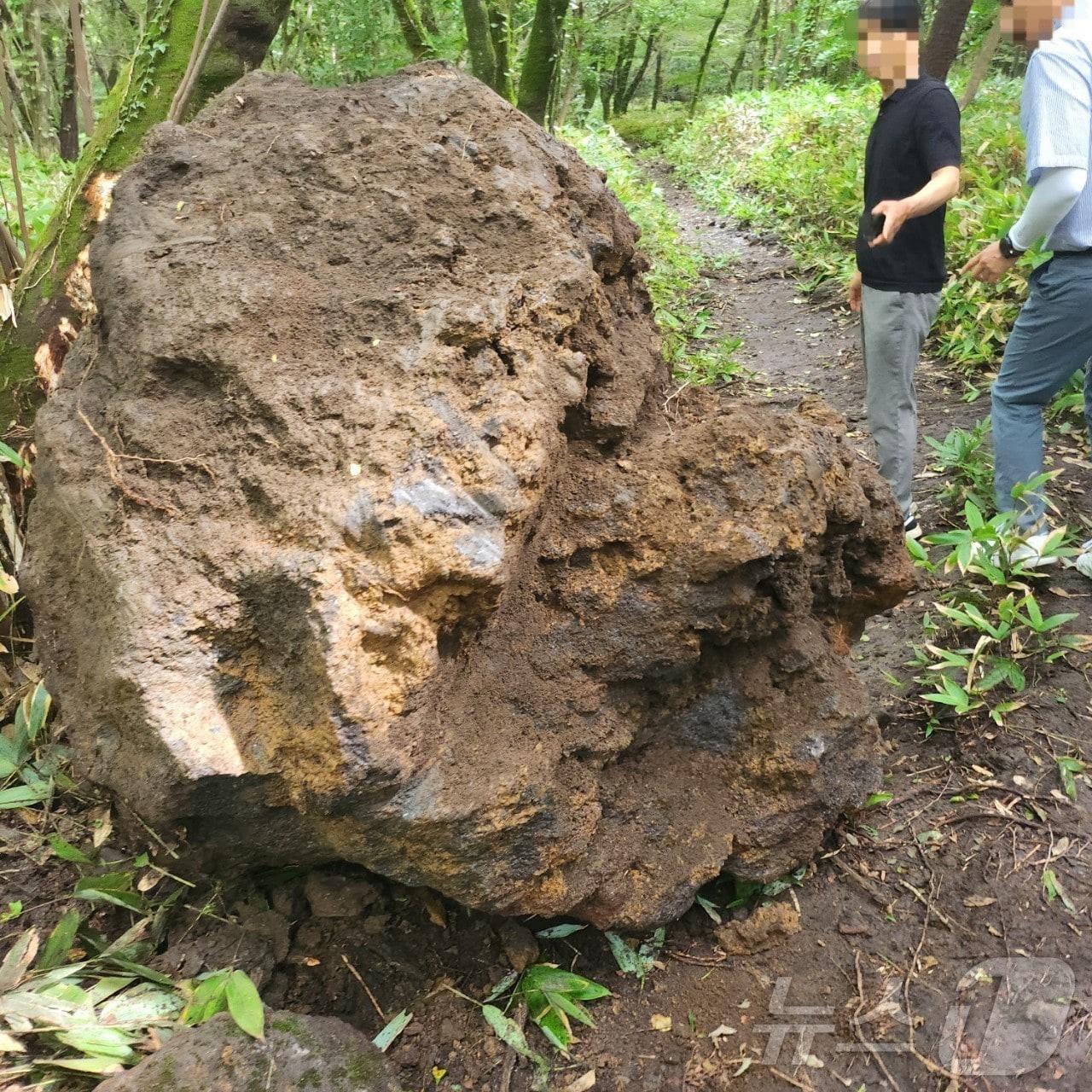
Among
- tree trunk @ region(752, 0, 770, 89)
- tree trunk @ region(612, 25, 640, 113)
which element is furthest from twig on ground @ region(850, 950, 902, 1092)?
tree trunk @ region(752, 0, 770, 89)

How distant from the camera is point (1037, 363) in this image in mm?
3359

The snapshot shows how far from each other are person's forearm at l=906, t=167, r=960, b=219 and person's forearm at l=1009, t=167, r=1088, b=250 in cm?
31

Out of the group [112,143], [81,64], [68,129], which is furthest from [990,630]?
[68,129]

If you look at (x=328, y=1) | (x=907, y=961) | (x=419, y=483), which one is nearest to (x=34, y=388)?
(x=419, y=483)

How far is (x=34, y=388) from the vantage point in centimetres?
295

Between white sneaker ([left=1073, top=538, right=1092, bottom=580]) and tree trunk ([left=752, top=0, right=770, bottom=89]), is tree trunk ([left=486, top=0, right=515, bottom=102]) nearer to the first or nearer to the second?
white sneaker ([left=1073, top=538, right=1092, bottom=580])

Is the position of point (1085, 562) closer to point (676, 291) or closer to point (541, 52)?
point (676, 291)

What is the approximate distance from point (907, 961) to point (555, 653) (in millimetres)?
1299

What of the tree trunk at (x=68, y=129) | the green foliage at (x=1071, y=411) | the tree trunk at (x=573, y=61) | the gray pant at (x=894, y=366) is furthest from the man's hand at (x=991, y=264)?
the tree trunk at (x=68, y=129)

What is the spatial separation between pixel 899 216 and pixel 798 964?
2.76 m

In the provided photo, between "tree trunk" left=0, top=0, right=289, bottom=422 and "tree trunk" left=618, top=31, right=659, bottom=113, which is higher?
"tree trunk" left=618, top=31, right=659, bottom=113

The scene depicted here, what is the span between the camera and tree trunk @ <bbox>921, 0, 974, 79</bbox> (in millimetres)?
7012

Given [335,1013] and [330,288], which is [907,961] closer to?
[335,1013]

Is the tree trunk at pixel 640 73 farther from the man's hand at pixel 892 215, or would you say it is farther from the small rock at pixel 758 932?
the small rock at pixel 758 932
